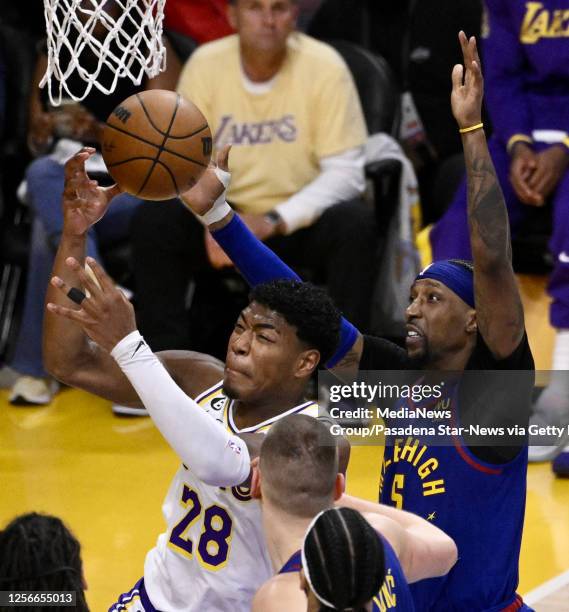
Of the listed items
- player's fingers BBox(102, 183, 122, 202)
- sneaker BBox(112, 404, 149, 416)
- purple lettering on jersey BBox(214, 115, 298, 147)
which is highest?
player's fingers BBox(102, 183, 122, 202)

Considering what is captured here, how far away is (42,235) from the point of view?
7039 millimetres

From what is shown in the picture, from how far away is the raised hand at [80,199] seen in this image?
13.0ft

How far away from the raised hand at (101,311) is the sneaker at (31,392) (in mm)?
3750

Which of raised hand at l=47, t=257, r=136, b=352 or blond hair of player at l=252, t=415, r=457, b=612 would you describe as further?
raised hand at l=47, t=257, r=136, b=352

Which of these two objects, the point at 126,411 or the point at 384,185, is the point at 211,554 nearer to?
the point at 126,411

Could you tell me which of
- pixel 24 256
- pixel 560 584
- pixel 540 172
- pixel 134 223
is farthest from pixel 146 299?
pixel 560 584

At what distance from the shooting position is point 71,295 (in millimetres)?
3299

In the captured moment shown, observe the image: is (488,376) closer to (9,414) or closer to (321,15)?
(9,414)

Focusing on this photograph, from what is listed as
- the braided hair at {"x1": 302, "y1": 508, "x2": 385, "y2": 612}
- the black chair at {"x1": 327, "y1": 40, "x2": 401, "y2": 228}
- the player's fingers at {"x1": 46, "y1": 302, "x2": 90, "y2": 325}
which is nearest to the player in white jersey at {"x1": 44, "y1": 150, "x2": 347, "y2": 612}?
the player's fingers at {"x1": 46, "y1": 302, "x2": 90, "y2": 325}

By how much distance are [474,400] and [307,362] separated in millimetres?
479

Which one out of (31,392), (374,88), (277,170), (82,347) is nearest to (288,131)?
(277,170)

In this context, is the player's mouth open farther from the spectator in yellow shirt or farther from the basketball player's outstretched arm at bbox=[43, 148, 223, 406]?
the spectator in yellow shirt

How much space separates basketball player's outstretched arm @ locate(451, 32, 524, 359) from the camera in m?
3.56

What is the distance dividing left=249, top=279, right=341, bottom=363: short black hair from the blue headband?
31 centimetres
